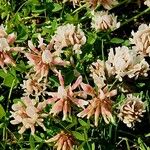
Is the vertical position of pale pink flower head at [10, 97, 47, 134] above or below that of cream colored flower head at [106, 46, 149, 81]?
below

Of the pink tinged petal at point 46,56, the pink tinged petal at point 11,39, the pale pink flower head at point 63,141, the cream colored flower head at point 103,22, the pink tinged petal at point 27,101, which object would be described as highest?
the pink tinged petal at point 11,39

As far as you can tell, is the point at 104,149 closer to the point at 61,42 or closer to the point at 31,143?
the point at 31,143

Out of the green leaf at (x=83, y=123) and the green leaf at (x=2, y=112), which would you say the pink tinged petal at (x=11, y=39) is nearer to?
the green leaf at (x=2, y=112)

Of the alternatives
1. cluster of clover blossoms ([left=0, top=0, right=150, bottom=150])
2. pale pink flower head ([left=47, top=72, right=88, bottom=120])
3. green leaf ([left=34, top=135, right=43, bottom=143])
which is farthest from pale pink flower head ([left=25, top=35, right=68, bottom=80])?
green leaf ([left=34, top=135, right=43, bottom=143])

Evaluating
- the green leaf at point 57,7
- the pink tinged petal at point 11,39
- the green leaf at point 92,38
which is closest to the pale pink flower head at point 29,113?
the pink tinged petal at point 11,39

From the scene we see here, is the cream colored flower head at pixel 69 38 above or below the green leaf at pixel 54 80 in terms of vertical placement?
above

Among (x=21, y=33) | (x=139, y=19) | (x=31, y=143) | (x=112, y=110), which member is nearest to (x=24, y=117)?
(x=31, y=143)

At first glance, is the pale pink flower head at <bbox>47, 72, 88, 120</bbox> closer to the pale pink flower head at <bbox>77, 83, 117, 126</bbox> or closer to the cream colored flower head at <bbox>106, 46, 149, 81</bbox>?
the pale pink flower head at <bbox>77, 83, 117, 126</bbox>
